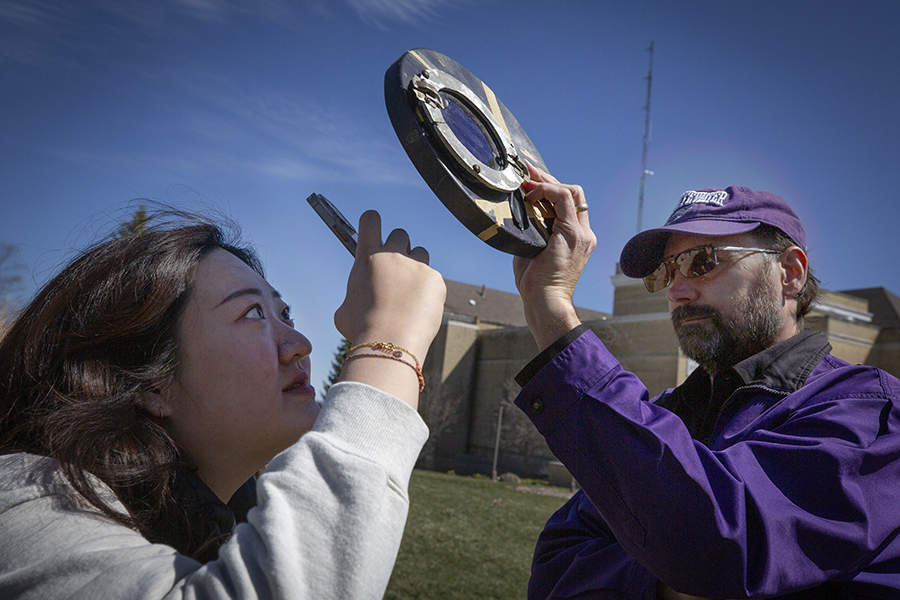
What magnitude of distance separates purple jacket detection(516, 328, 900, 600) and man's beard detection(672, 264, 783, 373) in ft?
1.75

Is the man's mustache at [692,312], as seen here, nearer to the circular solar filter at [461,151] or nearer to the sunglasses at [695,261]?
the sunglasses at [695,261]

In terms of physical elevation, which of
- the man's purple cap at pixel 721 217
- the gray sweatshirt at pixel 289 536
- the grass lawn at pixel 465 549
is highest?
the man's purple cap at pixel 721 217

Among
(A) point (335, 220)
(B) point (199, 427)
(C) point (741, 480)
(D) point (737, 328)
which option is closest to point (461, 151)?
(A) point (335, 220)

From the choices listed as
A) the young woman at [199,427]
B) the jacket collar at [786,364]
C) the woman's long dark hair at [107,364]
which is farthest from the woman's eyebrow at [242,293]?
the jacket collar at [786,364]

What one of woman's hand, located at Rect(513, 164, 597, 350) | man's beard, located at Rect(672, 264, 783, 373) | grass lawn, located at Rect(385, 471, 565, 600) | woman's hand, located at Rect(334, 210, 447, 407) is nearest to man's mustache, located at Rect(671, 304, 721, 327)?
man's beard, located at Rect(672, 264, 783, 373)

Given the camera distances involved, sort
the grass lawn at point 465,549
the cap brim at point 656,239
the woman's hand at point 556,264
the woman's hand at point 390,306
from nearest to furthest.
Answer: the woman's hand at point 390,306 → the woman's hand at point 556,264 → the cap brim at point 656,239 → the grass lawn at point 465,549

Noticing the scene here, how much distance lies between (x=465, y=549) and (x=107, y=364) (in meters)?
10.6

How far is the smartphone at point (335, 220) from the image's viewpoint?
178cm

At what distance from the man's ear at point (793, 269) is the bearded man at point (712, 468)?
1.31 feet

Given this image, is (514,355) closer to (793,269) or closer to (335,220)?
(793,269)

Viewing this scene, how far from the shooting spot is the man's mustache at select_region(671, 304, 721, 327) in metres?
2.63

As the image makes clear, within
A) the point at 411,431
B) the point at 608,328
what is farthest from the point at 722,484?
the point at 608,328

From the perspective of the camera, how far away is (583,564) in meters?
2.20

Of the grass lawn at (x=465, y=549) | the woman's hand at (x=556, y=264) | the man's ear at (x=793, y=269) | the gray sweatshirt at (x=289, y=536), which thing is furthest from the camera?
the grass lawn at (x=465, y=549)
